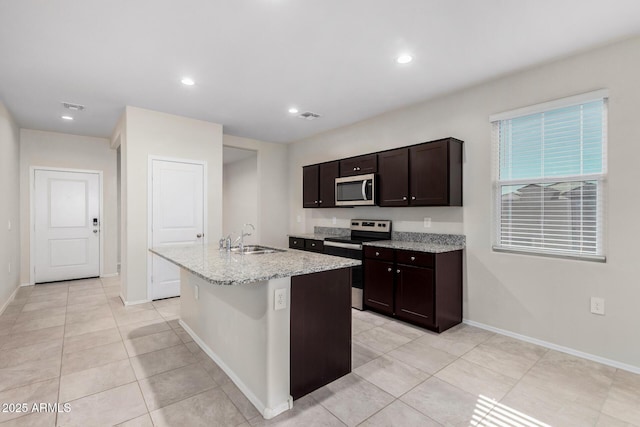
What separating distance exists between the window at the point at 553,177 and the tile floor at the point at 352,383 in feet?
3.25

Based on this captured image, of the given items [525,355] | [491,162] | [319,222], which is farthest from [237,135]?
[525,355]

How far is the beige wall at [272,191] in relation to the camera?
5898 millimetres

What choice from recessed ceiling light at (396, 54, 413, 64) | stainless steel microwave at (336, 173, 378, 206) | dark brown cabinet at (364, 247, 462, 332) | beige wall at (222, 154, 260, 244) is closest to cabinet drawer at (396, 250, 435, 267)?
dark brown cabinet at (364, 247, 462, 332)

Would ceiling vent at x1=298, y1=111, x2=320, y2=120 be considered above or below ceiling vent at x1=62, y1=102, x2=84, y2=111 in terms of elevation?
above

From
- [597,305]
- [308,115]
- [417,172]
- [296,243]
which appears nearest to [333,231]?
[296,243]

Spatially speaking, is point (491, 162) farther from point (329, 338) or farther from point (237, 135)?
point (237, 135)

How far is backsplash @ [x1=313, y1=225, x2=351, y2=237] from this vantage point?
4.92m

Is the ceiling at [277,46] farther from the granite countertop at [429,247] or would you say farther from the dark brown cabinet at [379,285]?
the dark brown cabinet at [379,285]

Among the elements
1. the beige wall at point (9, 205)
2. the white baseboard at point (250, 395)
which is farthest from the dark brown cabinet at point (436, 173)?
the beige wall at point (9, 205)

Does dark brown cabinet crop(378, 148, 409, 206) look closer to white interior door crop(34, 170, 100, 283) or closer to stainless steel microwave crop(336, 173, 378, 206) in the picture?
stainless steel microwave crop(336, 173, 378, 206)

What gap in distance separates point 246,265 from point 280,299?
36cm

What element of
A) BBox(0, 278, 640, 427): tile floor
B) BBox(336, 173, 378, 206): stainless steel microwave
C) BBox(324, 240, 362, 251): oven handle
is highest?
BBox(336, 173, 378, 206): stainless steel microwave

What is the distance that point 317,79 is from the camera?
3.20 m

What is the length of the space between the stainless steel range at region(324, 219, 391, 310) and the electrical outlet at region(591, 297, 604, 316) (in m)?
2.11
